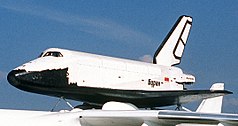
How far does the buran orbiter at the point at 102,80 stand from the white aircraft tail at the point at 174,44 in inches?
75.1

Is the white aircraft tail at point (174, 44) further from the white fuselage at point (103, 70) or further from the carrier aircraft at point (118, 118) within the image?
the carrier aircraft at point (118, 118)

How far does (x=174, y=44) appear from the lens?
3350 centimetres

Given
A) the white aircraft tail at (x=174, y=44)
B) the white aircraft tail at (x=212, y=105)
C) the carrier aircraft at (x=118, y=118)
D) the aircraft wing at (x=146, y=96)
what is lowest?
the carrier aircraft at (x=118, y=118)

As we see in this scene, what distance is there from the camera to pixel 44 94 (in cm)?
2520

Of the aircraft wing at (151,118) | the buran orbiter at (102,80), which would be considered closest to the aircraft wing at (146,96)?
the buran orbiter at (102,80)

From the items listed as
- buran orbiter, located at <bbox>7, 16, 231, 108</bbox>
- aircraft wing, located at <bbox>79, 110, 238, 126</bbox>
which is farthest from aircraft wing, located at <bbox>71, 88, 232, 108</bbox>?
aircraft wing, located at <bbox>79, 110, 238, 126</bbox>

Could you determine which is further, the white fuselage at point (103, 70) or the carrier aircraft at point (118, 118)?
the white fuselage at point (103, 70)

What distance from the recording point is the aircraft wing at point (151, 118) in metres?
11.4

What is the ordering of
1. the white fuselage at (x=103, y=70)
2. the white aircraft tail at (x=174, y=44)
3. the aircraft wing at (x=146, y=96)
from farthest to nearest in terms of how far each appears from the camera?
1. the white aircraft tail at (x=174, y=44)
2. the aircraft wing at (x=146, y=96)
3. the white fuselage at (x=103, y=70)

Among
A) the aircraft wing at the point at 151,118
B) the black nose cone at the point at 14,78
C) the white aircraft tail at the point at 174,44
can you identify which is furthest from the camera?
the white aircraft tail at the point at 174,44

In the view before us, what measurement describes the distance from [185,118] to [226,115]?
2.91 ft

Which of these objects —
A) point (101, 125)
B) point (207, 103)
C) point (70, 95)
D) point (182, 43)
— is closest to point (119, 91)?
point (70, 95)

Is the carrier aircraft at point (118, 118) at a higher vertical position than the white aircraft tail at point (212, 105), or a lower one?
lower

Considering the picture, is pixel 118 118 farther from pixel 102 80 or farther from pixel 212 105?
pixel 102 80
